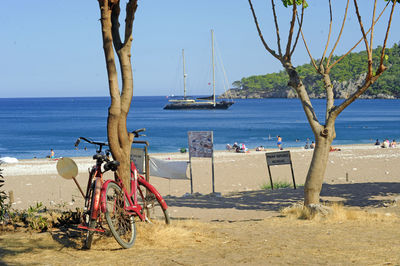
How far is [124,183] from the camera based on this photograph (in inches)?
267

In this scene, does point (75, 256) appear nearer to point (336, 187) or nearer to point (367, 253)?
point (367, 253)

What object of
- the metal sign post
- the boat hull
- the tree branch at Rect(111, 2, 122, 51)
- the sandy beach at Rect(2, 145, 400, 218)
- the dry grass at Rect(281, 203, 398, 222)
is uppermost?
the boat hull

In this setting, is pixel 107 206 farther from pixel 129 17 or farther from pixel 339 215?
pixel 339 215

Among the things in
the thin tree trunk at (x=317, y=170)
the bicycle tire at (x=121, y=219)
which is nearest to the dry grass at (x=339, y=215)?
the thin tree trunk at (x=317, y=170)

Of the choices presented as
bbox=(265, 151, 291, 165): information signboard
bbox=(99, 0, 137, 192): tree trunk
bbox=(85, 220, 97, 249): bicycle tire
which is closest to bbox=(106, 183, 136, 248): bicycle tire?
bbox=(85, 220, 97, 249): bicycle tire

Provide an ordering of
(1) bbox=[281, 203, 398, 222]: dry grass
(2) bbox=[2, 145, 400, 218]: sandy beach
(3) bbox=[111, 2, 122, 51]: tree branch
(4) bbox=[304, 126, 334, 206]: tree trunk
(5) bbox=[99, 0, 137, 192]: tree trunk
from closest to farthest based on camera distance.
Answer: (5) bbox=[99, 0, 137, 192]: tree trunk → (3) bbox=[111, 2, 122, 51]: tree branch → (1) bbox=[281, 203, 398, 222]: dry grass → (4) bbox=[304, 126, 334, 206]: tree trunk → (2) bbox=[2, 145, 400, 218]: sandy beach

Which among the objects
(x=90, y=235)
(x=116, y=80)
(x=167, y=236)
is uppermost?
(x=116, y=80)

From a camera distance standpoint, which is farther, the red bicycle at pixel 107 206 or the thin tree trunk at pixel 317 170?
the thin tree trunk at pixel 317 170

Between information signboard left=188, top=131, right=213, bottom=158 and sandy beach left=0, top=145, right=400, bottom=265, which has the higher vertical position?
information signboard left=188, top=131, right=213, bottom=158

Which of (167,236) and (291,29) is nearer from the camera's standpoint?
(167,236)

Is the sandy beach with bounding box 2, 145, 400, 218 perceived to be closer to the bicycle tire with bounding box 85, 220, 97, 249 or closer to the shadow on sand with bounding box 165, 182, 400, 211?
the shadow on sand with bounding box 165, 182, 400, 211

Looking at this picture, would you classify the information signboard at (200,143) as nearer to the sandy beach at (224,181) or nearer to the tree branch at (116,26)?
the sandy beach at (224,181)

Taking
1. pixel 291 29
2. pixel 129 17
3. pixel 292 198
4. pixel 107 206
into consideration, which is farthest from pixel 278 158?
pixel 107 206

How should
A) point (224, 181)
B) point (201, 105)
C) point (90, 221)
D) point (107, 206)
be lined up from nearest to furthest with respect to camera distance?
point (90, 221), point (107, 206), point (224, 181), point (201, 105)
